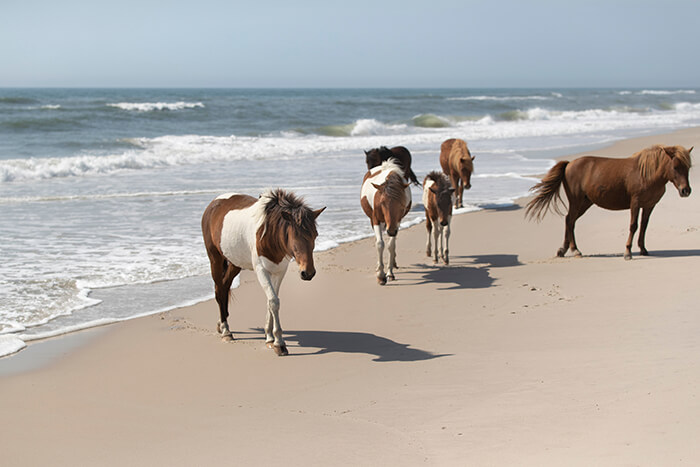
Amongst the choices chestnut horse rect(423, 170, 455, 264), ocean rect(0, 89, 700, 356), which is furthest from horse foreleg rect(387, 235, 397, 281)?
ocean rect(0, 89, 700, 356)

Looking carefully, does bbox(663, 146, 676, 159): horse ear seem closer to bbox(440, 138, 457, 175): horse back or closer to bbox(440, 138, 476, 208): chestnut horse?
bbox(440, 138, 476, 208): chestnut horse

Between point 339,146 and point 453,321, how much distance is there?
895 inches

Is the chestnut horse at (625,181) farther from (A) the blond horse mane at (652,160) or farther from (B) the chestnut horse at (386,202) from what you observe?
(B) the chestnut horse at (386,202)

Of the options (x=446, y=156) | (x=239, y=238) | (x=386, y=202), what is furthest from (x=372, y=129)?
(x=239, y=238)

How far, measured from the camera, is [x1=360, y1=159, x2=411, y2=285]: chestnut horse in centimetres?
850

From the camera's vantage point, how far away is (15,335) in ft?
20.9

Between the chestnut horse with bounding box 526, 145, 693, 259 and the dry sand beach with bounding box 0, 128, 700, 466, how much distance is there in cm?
80

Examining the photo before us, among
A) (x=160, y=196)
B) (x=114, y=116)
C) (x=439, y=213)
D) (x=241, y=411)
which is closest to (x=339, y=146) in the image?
(x=160, y=196)

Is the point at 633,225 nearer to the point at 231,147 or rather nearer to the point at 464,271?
the point at 464,271

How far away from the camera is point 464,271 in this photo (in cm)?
908

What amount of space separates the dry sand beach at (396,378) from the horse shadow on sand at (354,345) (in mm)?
29

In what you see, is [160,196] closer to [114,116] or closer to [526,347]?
[526,347]

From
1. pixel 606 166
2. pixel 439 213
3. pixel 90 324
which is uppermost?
pixel 606 166

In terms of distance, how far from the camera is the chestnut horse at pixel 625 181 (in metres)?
8.78
